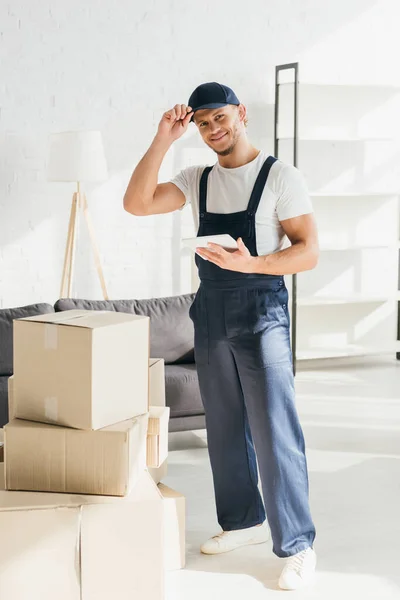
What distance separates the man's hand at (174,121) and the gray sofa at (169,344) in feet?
5.26

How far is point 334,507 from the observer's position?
349cm

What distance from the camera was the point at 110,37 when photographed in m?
5.96

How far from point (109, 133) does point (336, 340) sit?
2.33m

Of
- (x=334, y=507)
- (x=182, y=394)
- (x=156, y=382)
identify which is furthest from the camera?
(x=182, y=394)

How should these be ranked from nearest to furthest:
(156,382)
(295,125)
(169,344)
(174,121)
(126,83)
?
1. (174,121)
2. (156,382)
3. (169,344)
4. (295,125)
5. (126,83)

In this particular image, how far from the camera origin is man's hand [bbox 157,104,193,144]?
9.21 feet

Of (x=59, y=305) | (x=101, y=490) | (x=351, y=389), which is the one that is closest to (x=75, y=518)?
(x=101, y=490)

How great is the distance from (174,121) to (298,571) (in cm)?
150

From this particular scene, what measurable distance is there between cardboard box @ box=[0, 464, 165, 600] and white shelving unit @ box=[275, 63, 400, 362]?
3933mm

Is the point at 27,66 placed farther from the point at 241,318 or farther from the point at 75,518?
the point at 75,518

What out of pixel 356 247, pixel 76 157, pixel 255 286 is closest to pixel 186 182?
pixel 255 286

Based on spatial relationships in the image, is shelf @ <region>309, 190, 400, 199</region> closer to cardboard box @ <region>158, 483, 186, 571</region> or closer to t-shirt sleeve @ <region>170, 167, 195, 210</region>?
t-shirt sleeve @ <region>170, 167, 195, 210</region>

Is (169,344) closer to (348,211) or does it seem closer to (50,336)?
(50,336)

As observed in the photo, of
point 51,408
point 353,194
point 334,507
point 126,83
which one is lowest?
point 334,507
